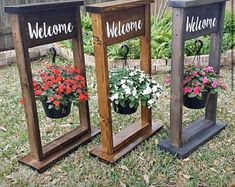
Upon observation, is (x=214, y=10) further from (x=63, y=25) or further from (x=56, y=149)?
(x=56, y=149)

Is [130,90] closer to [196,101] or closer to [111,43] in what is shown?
[111,43]

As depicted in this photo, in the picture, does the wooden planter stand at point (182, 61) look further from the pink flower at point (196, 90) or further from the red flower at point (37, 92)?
the red flower at point (37, 92)

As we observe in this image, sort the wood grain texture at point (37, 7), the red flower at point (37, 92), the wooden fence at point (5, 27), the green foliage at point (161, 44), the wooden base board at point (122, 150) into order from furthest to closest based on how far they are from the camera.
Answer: the wooden fence at point (5, 27) < the green foliage at point (161, 44) < the wooden base board at point (122, 150) < the red flower at point (37, 92) < the wood grain texture at point (37, 7)

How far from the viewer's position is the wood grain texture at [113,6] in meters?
2.29

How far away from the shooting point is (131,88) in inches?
106

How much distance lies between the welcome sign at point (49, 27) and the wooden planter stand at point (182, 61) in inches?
32.7

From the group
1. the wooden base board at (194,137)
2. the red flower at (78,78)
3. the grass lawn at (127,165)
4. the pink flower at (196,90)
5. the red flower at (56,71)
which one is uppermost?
the red flower at (56,71)

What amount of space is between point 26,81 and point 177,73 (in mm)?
1178

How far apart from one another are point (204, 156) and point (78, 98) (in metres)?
1.18

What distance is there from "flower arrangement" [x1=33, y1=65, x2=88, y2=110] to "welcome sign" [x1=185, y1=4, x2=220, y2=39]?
3.21ft

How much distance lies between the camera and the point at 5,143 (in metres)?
3.08

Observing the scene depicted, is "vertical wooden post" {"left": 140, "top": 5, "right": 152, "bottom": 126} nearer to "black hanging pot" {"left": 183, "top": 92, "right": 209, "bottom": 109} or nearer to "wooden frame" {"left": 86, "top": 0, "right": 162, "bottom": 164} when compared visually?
"wooden frame" {"left": 86, "top": 0, "right": 162, "bottom": 164}

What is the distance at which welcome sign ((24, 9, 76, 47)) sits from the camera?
7.65 feet

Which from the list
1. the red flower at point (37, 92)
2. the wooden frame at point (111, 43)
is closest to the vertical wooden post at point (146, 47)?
the wooden frame at point (111, 43)
